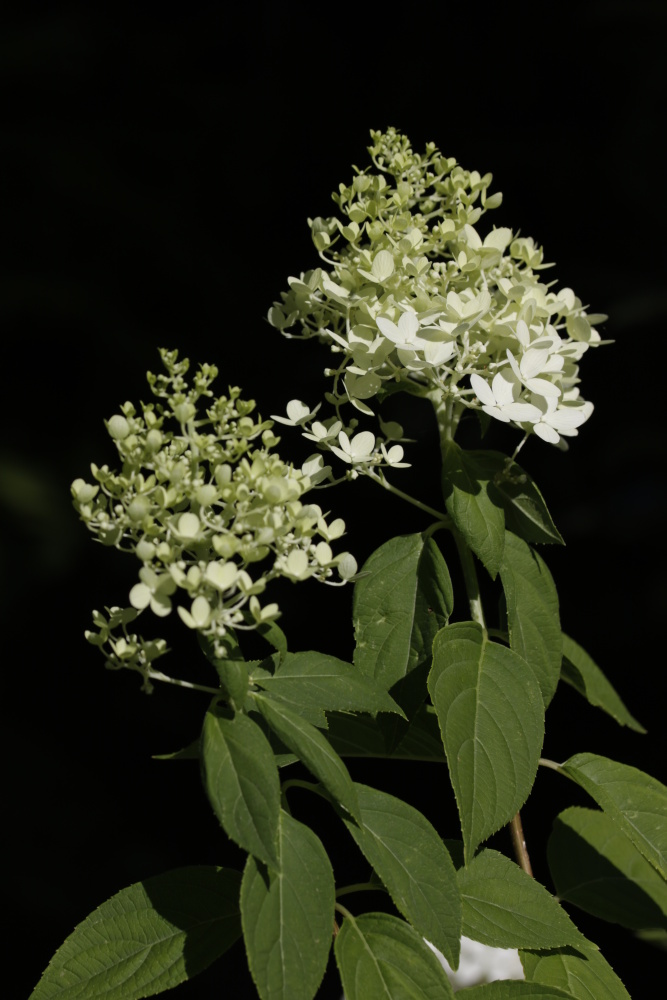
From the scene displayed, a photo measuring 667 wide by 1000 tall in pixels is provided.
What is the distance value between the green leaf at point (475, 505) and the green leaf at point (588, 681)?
0.82ft

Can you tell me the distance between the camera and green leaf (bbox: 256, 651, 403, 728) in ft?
2.34

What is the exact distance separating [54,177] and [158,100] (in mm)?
243

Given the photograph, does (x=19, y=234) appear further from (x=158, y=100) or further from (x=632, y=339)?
(x=632, y=339)

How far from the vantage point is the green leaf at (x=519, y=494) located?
2.92 feet

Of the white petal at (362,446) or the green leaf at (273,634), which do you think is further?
the white petal at (362,446)

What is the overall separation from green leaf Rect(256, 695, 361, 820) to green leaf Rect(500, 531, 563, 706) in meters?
0.27

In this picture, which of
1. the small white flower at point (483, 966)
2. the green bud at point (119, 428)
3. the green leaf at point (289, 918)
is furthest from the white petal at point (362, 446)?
the small white flower at point (483, 966)

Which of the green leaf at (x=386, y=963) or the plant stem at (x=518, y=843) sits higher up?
the plant stem at (x=518, y=843)

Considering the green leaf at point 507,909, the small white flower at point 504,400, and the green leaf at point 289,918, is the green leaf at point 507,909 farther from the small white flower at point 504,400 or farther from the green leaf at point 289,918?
the small white flower at point 504,400

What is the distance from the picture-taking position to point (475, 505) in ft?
2.76

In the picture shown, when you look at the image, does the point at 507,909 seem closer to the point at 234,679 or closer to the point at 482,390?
the point at 234,679

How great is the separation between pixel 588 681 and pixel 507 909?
1.07 ft

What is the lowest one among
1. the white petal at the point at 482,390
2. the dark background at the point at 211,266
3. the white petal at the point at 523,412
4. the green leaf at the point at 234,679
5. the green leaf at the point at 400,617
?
the green leaf at the point at 234,679

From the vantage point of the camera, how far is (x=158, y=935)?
78 cm
